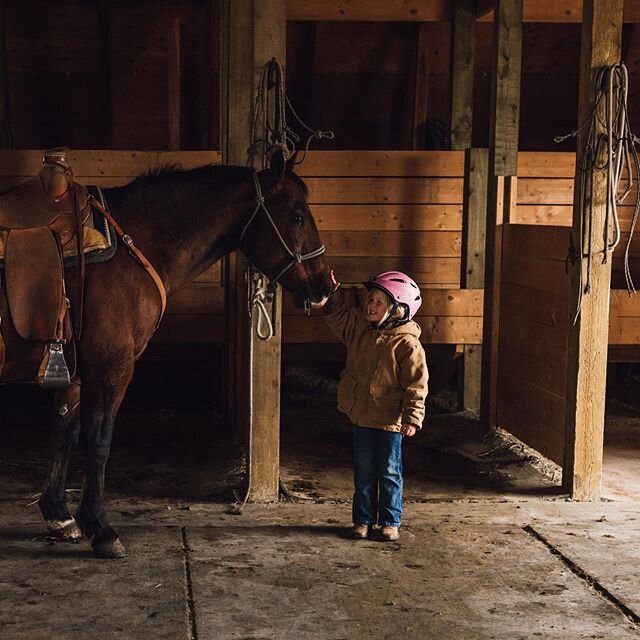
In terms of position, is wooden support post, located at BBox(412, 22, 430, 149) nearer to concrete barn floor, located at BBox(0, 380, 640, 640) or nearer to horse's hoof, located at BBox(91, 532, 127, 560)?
concrete barn floor, located at BBox(0, 380, 640, 640)

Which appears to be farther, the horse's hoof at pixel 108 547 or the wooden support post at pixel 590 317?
the wooden support post at pixel 590 317

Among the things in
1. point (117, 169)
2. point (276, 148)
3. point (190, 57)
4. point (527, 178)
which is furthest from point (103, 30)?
point (276, 148)

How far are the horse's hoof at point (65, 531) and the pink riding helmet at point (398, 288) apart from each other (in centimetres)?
138

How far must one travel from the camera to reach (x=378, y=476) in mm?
3705

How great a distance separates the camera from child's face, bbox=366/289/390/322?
3602 mm

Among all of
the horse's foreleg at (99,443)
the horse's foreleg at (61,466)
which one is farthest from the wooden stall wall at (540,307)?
the horse's foreleg at (61,466)

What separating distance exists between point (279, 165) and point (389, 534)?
141 cm

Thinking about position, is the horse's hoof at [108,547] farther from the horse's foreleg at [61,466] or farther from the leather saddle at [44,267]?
the leather saddle at [44,267]

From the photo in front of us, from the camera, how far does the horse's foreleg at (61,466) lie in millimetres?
3621

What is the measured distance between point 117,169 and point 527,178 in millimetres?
2312

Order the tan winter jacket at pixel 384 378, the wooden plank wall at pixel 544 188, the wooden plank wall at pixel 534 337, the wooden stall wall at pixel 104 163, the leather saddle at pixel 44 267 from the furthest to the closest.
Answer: the wooden plank wall at pixel 544 188 < the wooden stall wall at pixel 104 163 < the wooden plank wall at pixel 534 337 < the tan winter jacket at pixel 384 378 < the leather saddle at pixel 44 267

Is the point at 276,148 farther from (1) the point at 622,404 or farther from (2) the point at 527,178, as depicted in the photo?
(1) the point at 622,404

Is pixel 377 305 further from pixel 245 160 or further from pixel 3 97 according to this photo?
pixel 3 97

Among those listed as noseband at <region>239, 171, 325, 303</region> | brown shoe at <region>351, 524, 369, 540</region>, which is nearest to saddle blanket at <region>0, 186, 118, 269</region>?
noseband at <region>239, 171, 325, 303</region>
